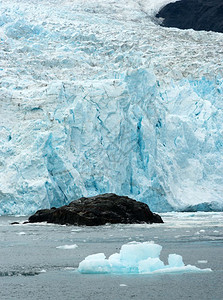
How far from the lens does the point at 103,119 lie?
82.2ft

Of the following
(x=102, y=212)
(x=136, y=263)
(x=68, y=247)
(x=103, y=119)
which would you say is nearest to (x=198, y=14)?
(x=103, y=119)

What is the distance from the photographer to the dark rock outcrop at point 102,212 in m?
18.1

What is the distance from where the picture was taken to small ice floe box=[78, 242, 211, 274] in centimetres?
772

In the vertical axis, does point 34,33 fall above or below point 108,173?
above

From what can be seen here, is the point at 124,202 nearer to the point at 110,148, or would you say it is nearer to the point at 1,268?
the point at 110,148

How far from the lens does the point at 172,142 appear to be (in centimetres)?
2730

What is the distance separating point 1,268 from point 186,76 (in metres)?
24.8

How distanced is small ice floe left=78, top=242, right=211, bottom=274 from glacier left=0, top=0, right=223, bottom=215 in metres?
14.1

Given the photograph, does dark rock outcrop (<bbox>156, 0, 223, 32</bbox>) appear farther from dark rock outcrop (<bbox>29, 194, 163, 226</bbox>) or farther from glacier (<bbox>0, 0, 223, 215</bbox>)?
dark rock outcrop (<bbox>29, 194, 163, 226</bbox>)

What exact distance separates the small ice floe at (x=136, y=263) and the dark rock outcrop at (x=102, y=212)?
33.0ft

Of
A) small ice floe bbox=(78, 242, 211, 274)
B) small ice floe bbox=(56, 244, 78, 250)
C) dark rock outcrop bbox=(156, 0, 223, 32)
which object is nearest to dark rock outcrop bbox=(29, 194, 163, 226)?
small ice floe bbox=(56, 244, 78, 250)

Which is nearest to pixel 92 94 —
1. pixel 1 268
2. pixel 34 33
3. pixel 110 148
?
pixel 110 148

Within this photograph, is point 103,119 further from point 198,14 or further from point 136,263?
point 198,14

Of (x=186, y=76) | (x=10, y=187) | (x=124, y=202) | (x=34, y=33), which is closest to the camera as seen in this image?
(x=124, y=202)
